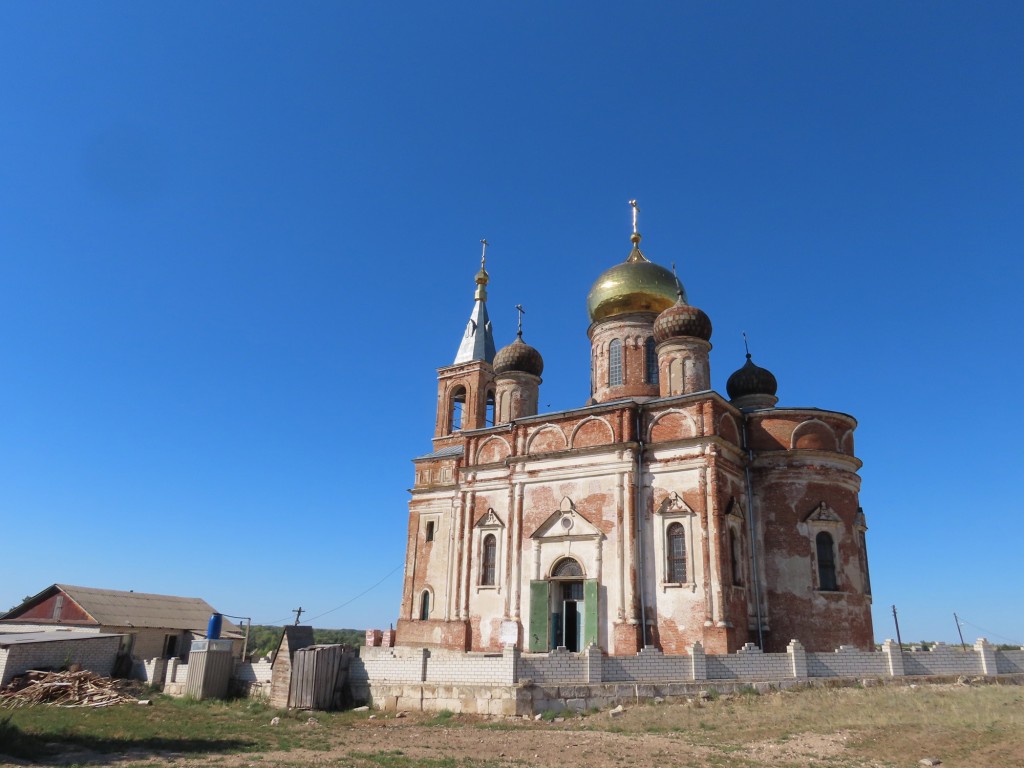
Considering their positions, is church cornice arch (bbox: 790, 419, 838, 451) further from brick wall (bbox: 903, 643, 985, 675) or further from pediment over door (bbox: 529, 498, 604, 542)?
pediment over door (bbox: 529, 498, 604, 542)

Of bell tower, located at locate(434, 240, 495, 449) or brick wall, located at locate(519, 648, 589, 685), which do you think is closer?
Result: brick wall, located at locate(519, 648, 589, 685)

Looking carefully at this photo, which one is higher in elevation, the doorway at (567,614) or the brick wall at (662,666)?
the doorway at (567,614)

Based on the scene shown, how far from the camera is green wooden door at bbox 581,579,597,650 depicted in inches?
805

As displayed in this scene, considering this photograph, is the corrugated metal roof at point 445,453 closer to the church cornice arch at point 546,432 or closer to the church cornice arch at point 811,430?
the church cornice arch at point 546,432

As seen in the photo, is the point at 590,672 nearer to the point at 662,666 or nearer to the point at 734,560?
the point at 662,666

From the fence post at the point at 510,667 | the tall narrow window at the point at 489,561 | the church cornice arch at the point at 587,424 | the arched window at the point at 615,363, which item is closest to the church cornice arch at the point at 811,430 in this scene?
the church cornice arch at the point at 587,424

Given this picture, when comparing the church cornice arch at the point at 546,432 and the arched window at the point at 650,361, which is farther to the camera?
the arched window at the point at 650,361

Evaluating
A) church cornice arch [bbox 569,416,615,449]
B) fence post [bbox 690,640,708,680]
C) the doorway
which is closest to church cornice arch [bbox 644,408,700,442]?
church cornice arch [bbox 569,416,615,449]

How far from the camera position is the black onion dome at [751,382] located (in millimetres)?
25109

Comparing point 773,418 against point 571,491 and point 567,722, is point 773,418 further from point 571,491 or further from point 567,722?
point 567,722

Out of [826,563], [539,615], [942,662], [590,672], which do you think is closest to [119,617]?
[539,615]

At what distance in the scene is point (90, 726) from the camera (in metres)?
14.2

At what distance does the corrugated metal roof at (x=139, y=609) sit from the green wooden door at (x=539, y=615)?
1367 centimetres

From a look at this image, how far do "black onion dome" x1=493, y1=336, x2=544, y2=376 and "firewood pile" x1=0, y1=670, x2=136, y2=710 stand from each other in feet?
49.2
